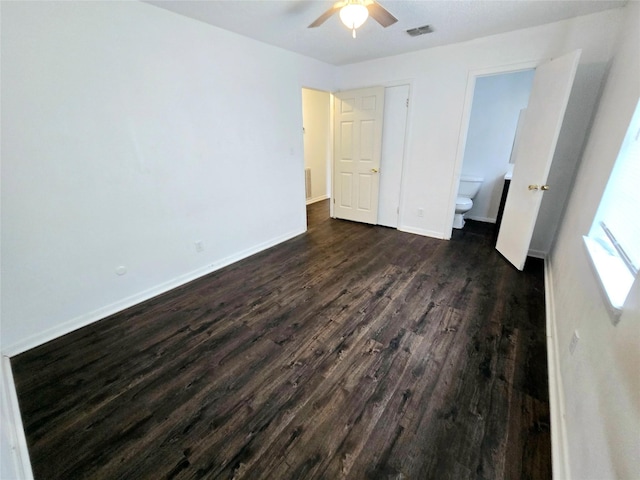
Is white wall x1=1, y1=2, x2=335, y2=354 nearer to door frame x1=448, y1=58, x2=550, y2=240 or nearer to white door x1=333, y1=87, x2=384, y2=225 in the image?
white door x1=333, y1=87, x2=384, y2=225

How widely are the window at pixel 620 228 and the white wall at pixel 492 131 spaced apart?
2790 mm

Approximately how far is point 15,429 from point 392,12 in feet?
12.0

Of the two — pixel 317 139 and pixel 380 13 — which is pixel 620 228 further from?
pixel 317 139

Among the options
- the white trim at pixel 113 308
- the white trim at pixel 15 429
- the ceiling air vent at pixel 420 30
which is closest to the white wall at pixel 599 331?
the ceiling air vent at pixel 420 30

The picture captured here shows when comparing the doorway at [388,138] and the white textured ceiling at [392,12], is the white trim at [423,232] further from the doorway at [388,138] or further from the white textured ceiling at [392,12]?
the white textured ceiling at [392,12]

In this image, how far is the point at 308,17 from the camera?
7.55ft

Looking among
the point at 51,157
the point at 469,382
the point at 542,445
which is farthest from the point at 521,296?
the point at 51,157

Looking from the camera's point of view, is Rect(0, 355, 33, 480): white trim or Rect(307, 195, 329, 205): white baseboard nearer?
Rect(0, 355, 33, 480): white trim

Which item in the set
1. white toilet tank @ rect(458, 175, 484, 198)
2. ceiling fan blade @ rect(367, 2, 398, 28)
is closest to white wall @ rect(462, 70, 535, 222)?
white toilet tank @ rect(458, 175, 484, 198)

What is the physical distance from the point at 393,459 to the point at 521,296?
1.93m

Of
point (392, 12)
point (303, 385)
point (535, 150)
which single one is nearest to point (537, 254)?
point (535, 150)

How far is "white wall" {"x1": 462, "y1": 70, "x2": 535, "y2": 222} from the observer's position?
3.73 meters

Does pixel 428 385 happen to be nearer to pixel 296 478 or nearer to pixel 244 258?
pixel 296 478

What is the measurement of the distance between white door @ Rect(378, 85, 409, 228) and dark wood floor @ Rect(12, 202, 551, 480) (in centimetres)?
168
